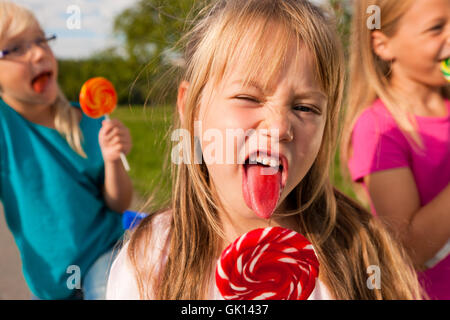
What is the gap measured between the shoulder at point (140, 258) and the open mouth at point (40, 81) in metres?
1.05

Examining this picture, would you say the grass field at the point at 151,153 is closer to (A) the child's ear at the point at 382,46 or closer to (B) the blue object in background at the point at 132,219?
Answer: (B) the blue object in background at the point at 132,219

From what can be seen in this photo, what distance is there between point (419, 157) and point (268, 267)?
112 cm

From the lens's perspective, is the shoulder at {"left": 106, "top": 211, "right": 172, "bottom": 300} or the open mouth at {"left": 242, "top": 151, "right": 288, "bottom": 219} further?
the shoulder at {"left": 106, "top": 211, "right": 172, "bottom": 300}

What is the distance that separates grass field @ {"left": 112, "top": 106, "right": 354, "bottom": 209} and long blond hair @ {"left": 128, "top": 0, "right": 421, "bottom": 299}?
0.33ft

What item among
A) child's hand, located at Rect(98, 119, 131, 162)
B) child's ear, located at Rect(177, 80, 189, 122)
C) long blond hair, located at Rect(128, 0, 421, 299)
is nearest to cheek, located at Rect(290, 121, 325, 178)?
long blond hair, located at Rect(128, 0, 421, 299)

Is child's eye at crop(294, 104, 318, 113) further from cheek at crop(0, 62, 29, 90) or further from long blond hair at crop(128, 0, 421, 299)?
cheek at crop(0, 62, 29, 90)

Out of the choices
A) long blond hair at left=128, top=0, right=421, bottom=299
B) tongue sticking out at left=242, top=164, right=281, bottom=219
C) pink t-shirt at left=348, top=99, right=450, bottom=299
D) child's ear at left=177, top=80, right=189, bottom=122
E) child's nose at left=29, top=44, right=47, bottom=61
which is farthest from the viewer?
child's nose at left=29, top=44, right=47, bottom=61

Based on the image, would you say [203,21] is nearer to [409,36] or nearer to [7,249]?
[409,36]

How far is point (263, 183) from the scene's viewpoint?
1422 mm

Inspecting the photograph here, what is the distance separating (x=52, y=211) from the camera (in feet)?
8.21

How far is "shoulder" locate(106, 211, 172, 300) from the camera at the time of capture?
1796mm

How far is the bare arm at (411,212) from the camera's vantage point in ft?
6.97

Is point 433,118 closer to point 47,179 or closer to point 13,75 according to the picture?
point 47,179

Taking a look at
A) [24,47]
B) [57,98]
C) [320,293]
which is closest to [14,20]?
[24,47]
